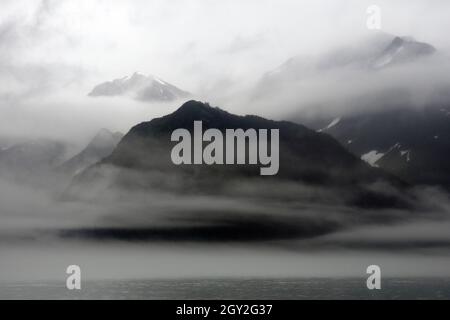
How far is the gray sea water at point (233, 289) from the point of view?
25.0m

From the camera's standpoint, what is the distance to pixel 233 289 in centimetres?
2739

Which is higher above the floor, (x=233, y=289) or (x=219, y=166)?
(x=219, y=166)

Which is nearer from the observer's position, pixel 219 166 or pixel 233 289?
pixel 233 289

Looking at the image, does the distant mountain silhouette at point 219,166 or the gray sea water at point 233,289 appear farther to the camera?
the distant mountain silhouette at point 219,166

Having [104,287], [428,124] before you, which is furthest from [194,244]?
[428,124]

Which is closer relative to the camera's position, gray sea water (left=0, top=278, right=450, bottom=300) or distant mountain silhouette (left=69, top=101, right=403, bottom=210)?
gray sea water (left=0, top=278, right=450, bottom=300)

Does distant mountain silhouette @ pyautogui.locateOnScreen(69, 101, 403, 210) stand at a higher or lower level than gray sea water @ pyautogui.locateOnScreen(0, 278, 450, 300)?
higher

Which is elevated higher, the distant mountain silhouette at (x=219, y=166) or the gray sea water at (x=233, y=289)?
the distant mountain silhouette at (x=219, y=166)

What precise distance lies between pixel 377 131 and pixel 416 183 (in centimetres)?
347

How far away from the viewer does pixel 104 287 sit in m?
26.8

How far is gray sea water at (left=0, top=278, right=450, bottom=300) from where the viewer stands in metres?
25.0
